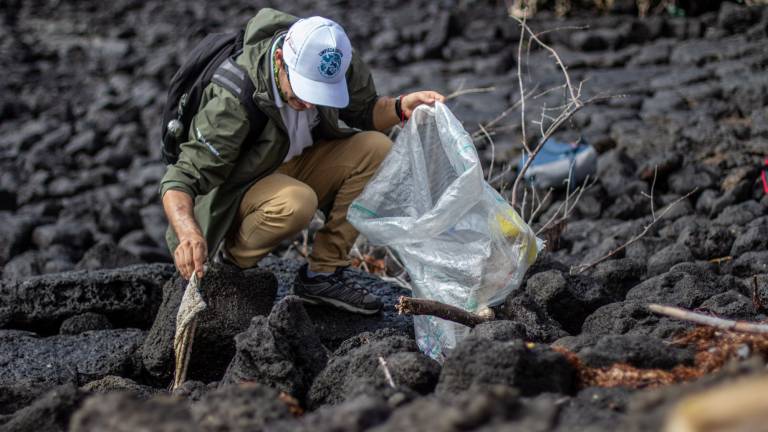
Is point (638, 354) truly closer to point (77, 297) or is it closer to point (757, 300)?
point (757, 300)

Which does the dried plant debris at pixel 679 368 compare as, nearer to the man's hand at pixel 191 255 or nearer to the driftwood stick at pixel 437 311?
the driftwood stick at pixel 437 311

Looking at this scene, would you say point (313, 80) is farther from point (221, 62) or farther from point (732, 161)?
point (732, 161)

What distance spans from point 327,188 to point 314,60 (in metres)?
0.80

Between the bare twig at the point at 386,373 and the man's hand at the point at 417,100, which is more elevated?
the man's hand at the point at 417,100

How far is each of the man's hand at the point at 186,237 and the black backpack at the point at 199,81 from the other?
0.44 metres

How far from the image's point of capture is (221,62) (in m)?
4.15

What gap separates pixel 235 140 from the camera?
3.95 m

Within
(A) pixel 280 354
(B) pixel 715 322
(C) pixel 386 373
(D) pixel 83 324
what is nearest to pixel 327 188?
(A) pixel 280 354

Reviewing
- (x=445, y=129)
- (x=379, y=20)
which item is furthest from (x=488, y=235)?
(x=379, y=20)

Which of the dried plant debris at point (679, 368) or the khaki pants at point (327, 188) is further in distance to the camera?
the khaki pants at point (327, 188)

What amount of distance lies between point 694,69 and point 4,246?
6.77m

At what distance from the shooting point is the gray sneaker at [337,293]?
14.1 feet

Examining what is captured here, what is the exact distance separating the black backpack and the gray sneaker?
755 mm

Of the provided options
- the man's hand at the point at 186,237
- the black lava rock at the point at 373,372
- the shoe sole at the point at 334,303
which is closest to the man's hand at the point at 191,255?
the man's hand at the point at 186,237
